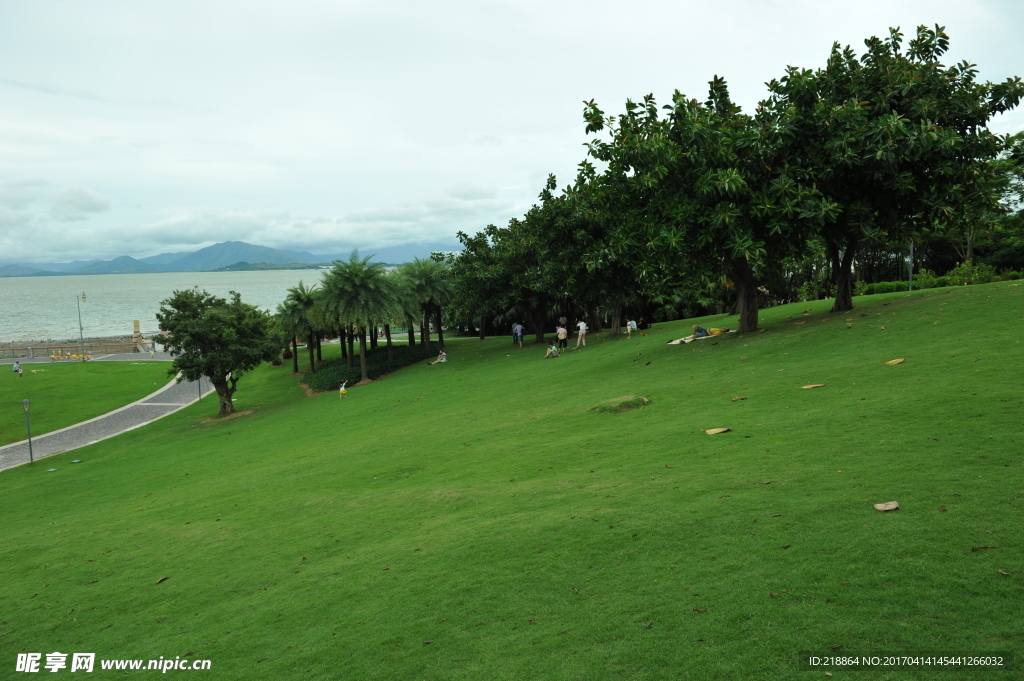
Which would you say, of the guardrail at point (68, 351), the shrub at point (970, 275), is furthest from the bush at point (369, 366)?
the guardrail at point (68, 351)

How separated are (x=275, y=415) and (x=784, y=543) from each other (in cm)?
2904

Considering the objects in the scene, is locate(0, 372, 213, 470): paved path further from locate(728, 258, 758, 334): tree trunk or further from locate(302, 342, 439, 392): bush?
locate(728, 258, 758, 334): tree trunk

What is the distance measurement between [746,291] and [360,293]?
23.5m

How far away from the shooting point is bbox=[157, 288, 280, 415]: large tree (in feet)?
109

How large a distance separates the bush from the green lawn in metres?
12.4

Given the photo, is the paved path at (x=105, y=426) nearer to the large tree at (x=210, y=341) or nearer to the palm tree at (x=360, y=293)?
the large tree at (x=210, y=341)

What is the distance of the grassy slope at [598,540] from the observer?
229 inches

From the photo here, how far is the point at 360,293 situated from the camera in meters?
39.8

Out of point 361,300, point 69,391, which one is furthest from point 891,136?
point 69,391

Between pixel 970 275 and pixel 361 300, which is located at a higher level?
pixel 361 300

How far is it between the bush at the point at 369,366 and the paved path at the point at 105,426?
23.8 ft

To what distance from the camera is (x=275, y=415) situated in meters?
32.0

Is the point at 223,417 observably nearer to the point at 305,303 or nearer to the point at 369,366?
the point at 369,366

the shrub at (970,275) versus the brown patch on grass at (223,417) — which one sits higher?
the shrub at (970,275)
